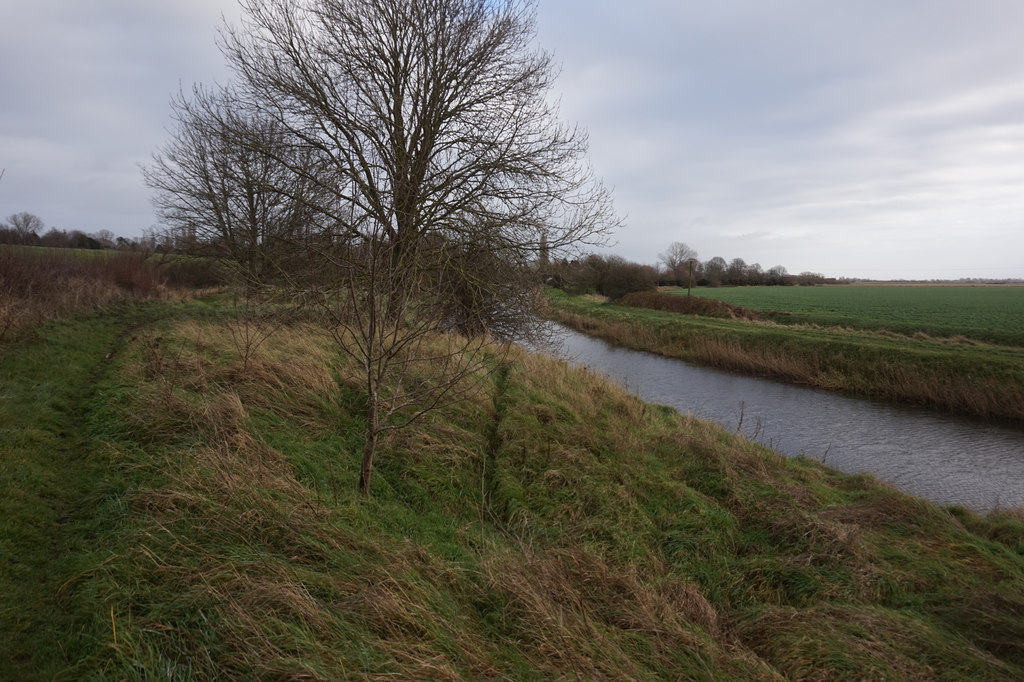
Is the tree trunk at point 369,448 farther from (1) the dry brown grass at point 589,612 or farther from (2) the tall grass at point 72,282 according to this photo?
(2) the tall grass at point 72,282

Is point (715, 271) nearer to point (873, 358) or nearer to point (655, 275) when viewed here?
point (655, 275)

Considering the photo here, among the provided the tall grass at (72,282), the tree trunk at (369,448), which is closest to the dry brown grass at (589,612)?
the tree trunk at (369,448)

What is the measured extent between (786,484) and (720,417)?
7.30 metres

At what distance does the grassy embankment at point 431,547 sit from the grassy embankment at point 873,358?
34.3 ft

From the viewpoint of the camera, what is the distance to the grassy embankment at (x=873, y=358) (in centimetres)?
1614

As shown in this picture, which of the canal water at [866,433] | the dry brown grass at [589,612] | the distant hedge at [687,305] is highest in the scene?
the distant hedge at [687,305]

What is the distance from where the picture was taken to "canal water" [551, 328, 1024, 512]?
10703 millimetres

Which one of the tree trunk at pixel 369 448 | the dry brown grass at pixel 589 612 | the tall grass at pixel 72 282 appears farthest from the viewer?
the tall grass at pixel 72 282

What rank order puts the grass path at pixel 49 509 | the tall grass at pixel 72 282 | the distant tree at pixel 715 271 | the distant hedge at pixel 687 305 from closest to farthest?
the grass path at pixel 49 509, the tall grass at pixel 72 282, the distant hedge at pixel 687 305, the distant tree at pixel 715 271

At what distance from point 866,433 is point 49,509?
16.4 m

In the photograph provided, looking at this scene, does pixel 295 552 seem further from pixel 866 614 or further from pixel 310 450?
pixel 866 614

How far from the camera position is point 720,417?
1498 cm

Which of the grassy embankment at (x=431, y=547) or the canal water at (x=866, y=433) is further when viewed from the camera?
the canal water at (x=866, y=433)

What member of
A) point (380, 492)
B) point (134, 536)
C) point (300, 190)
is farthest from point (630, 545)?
point (300, 190)
